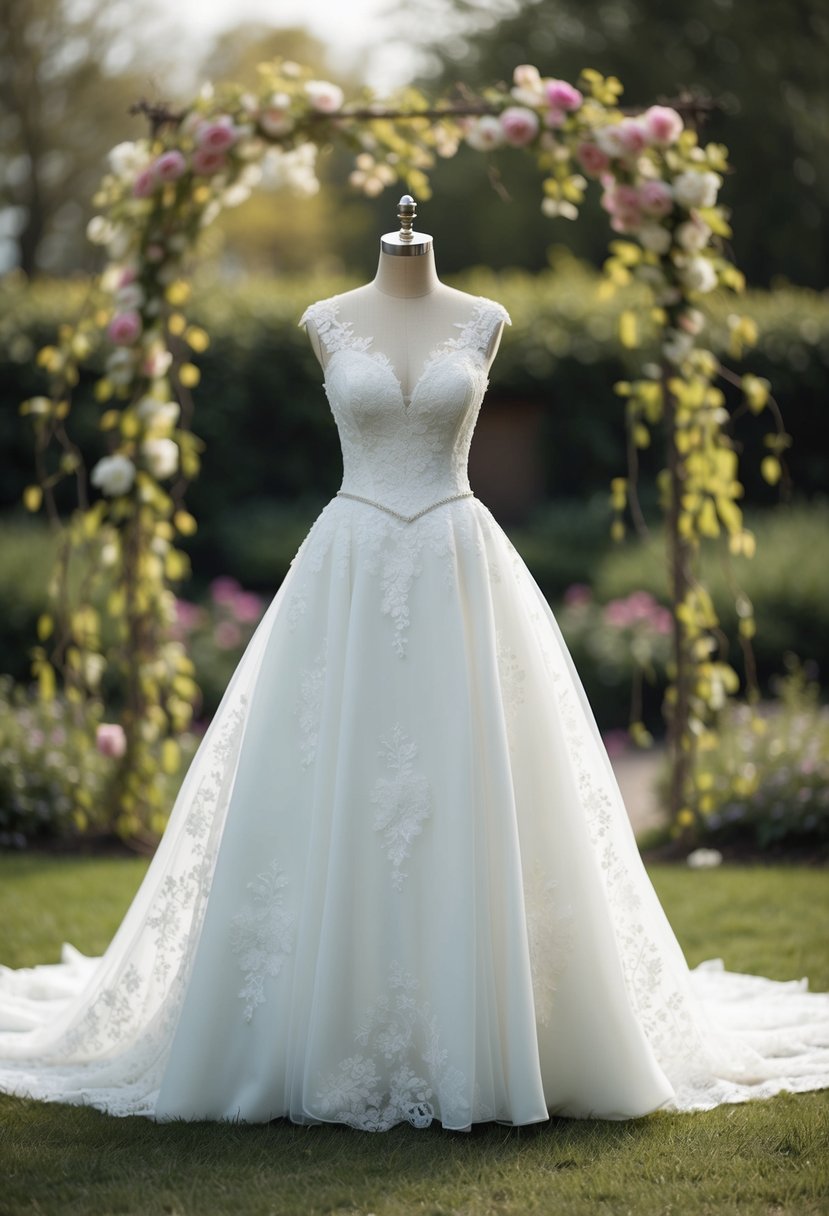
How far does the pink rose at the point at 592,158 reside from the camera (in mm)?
5004

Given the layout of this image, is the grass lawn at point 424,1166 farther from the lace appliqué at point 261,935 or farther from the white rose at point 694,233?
the white rose at point 694,233

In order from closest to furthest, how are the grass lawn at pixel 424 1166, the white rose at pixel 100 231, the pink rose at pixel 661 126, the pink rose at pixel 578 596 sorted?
the grass lawn at pixel 424 1166
the pink rose at pixel 661 126
the white rose at pixel 100 231
the pink rose at pixel 578 596

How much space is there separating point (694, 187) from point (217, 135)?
70.0 inches

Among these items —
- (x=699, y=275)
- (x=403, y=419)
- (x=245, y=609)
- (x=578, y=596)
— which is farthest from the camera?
(x=578, y=596)

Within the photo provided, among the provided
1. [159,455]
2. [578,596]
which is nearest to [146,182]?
[159,455]

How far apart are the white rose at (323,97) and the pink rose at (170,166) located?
1.83 feet

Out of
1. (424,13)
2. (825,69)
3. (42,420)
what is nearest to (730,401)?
(42,420)

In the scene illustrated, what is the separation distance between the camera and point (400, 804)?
3.12 metres

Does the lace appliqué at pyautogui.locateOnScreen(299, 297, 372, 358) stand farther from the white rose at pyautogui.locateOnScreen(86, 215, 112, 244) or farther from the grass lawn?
the white rose at pyautogui.locateOnScreen(86, 215, 112, 244)

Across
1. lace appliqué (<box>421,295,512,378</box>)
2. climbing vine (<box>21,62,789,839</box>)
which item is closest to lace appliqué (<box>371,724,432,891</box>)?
lace appliqué (<box>421,295,512,378</box>)

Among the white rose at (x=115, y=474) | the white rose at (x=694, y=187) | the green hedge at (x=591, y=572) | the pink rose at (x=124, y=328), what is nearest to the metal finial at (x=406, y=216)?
the white rose at (x=694, y=187)

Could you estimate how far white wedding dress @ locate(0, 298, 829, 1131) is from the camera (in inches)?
120

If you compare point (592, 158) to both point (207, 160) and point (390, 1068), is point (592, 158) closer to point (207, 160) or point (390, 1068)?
point (207, 160)

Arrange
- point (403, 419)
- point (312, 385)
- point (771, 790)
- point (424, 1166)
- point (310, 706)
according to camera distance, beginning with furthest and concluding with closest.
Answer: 1. point (312, 385)
2. point (771, 790)
3. point (403, 419)
4. point (310, 706)
5. point (424, 1166)
